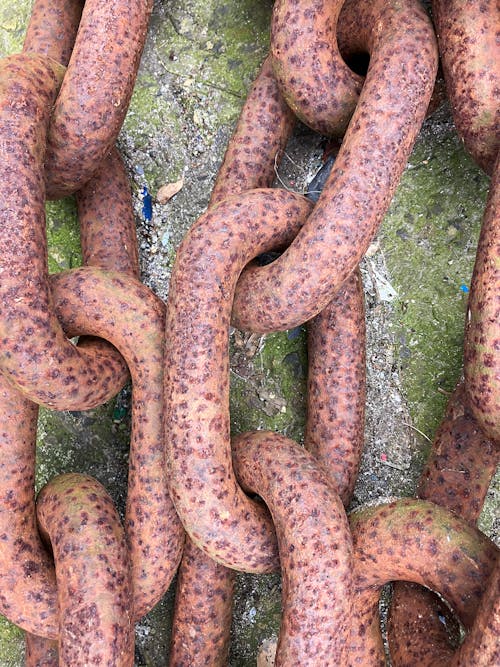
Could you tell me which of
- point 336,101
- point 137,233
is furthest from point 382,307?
point 137,233

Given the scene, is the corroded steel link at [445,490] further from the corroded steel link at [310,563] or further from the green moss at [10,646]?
the green moss at [10,646]

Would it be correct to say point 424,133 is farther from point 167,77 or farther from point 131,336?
point 131,336

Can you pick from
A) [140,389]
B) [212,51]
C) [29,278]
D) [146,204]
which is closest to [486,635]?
[140,389]

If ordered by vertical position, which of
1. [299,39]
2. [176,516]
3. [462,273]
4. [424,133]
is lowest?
[176,516]

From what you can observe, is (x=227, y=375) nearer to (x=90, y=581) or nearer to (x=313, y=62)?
(x=90, y=581)

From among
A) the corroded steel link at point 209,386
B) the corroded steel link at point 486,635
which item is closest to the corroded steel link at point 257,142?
the corroded steel link at point 209,386

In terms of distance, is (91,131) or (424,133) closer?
(91,131)
